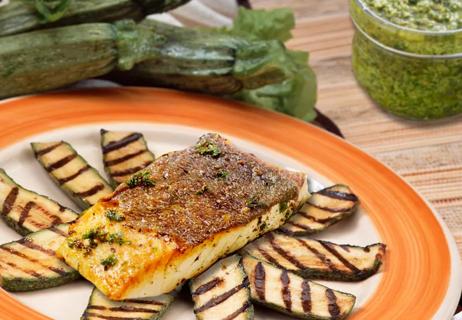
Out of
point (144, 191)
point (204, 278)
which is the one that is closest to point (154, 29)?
point (144, 191)

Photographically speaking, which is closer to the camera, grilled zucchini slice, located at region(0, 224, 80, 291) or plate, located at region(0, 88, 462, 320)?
grilled zucchini slice, located at region(0, 224, 80, 291)

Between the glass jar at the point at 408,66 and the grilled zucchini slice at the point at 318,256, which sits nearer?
the grilled zucchini slice at the point at 318,256

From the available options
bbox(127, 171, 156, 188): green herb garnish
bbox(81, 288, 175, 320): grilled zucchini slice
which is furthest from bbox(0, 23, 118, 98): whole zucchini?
bbox(81, 288, 175, 320): grilled zucchini slice

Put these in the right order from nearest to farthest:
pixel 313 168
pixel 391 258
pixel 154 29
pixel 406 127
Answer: pixel 391 258 < pixel 313 168 < pixel 154 29 < pixel 406 127

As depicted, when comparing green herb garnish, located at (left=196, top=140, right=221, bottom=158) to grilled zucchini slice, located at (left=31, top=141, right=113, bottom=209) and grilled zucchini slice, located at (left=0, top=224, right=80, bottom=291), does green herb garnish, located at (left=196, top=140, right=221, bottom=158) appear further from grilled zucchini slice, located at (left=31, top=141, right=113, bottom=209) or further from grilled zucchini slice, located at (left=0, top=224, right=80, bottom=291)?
grilled zucchini slice, located at (left=0, top=224, right=80, bottom=291)

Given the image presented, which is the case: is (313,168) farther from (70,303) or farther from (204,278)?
(70,303)

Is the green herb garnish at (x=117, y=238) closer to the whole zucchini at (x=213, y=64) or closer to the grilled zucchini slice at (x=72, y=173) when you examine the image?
the grilled zucchini slice at (x=72, y=173)

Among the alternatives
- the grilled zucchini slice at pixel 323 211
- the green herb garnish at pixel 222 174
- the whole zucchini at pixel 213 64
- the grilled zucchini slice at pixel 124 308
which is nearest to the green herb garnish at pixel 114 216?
the grilled zucchini slice at pixel 124 308
